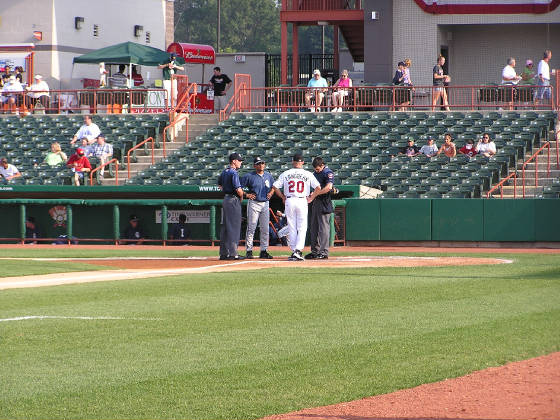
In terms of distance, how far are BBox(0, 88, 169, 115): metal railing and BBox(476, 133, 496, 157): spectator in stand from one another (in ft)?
36.8

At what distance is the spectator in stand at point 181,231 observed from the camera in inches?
962

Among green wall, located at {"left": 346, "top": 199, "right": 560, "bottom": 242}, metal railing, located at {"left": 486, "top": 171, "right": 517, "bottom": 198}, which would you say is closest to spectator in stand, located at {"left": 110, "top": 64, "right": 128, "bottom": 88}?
green wall, located at {"left": 346, "top": 199, "right": 560, "bottom": 242}

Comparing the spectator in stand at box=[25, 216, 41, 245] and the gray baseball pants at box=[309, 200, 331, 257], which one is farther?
the spectator in stand at box=[25, 216, 41, 245]

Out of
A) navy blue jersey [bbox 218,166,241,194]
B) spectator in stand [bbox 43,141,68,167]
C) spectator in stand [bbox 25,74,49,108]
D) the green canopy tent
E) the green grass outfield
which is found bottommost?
the green grass outfield

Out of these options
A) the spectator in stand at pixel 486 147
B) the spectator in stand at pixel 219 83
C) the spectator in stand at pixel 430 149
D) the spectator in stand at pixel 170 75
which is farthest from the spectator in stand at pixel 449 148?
the spectator in stand at pixel 219 83

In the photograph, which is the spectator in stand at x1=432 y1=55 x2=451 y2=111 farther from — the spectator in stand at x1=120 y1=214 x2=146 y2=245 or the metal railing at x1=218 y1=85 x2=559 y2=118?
the spectator in stand at x1=120 y1=214 x2=146 y2=245

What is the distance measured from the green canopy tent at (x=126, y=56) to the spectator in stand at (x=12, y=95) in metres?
2.27

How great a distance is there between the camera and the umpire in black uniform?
17891 millimetres

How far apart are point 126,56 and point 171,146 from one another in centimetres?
548

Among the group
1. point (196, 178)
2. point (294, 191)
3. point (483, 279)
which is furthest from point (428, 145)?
point (483, 279)

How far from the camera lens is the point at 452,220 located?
77.3 ft

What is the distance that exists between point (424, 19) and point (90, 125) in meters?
11.2

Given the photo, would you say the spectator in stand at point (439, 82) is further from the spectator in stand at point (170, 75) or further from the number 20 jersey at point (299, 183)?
the number 20 jersey at point (299, 183)

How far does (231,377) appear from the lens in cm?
757
